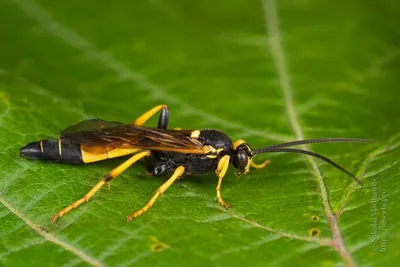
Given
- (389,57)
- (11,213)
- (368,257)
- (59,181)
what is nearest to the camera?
(368,257)

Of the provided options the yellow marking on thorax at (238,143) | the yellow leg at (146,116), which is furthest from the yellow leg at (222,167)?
the yellow leg at (146,116)

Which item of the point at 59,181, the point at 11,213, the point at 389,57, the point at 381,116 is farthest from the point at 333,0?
the point at 11,213

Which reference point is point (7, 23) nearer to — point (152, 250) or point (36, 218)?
point (36, 218)

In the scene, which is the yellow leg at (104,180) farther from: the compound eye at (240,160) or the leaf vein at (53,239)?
the compound eye at (240,160)

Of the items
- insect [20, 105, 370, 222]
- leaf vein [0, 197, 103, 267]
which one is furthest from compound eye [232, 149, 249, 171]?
leaf vein [0, 197, 103, 267]

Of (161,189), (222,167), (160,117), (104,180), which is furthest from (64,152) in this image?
(222,167)

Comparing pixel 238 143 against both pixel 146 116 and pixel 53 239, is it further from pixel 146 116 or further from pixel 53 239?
pixel 53 239

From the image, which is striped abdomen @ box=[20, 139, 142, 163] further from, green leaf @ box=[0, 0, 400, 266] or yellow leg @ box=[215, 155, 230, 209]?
yellow leg @ box=[215, 155, 230, 209]

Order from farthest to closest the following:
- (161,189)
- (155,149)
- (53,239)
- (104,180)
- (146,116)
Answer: (146,116)
(155,149)
(161,189)
(104,180)
(53,239)
